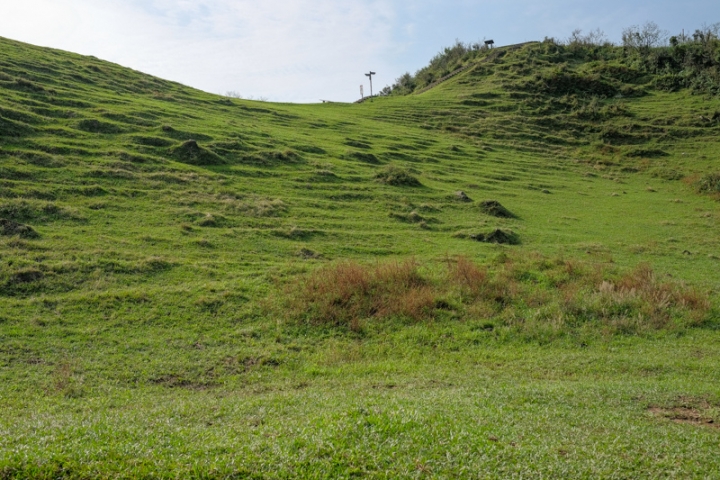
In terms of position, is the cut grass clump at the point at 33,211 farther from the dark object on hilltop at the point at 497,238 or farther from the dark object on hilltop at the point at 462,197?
the dark object on hilltop at the point at 462,197

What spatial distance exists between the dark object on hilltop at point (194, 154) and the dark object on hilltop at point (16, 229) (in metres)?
13.9

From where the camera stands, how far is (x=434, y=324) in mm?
17516

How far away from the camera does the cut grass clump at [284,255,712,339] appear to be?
1762 cm

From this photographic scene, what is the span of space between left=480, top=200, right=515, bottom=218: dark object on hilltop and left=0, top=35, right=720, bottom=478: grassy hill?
0.66ft

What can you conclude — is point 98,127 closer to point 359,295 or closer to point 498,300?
point 359,295

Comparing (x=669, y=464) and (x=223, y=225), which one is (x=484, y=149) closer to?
(x=223, y=225)

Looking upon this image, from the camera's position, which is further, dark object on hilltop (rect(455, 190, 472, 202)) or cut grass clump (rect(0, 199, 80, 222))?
dark object on hilltop (rect(455, 190, 472, 202))

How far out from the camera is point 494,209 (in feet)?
116

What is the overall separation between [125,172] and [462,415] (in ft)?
88.7

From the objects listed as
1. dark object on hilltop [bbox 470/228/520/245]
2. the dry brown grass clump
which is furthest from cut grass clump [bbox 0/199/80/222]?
dark object on hilltop [bbox 470/228/520/245]

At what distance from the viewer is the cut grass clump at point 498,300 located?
17.6 m

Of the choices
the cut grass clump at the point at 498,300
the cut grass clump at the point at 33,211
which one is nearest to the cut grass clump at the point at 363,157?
the cut grass clump at the point at 498,300

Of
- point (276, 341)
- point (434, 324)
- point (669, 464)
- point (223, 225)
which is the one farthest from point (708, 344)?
point (223, 225)

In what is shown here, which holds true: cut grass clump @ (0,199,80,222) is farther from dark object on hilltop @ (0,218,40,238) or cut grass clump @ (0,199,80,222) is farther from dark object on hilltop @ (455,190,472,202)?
dark object on hilltop @ (455,190,472,202)
